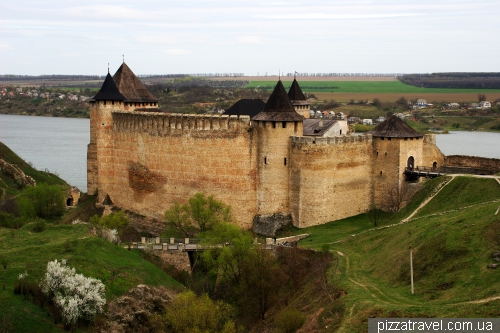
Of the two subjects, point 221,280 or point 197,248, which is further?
point 197,248

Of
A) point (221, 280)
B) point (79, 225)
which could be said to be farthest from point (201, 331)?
point (79, 225)

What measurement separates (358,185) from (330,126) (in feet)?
9.47

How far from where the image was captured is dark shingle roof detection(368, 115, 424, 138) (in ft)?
85.5

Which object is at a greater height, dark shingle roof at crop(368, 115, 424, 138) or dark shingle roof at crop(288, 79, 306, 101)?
dark shingle roof at crop(288, 79, 306, 101)

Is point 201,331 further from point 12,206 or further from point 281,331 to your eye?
point 12,206

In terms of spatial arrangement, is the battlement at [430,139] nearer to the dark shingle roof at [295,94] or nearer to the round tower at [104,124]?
the dark shingle roof at [295,94]

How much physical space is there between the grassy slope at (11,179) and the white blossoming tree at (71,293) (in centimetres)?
2648

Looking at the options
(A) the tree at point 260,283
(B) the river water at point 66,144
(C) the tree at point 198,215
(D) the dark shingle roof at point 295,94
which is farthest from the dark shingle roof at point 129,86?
(B) the river water at point 66,144

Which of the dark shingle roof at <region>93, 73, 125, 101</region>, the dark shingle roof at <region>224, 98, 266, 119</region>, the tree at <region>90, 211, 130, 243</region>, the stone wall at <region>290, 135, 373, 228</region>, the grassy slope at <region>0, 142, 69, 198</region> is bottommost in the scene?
the grassy slope at <region>0, 142, 69, 198</region>

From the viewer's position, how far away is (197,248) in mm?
23641

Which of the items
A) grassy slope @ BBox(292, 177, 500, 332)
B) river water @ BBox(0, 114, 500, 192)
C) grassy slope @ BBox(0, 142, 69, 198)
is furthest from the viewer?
river water @ BBox(0, 114, 500, 192)

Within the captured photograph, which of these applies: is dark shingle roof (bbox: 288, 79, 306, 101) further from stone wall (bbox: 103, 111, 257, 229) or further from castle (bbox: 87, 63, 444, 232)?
stone wall (bbox: 103, 111, 257, 229)

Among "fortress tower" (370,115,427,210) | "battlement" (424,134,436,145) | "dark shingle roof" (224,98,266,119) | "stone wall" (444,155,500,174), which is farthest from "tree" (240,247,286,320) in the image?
"stone wall" (444,155,500,174)

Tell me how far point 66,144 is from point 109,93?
3733cm
